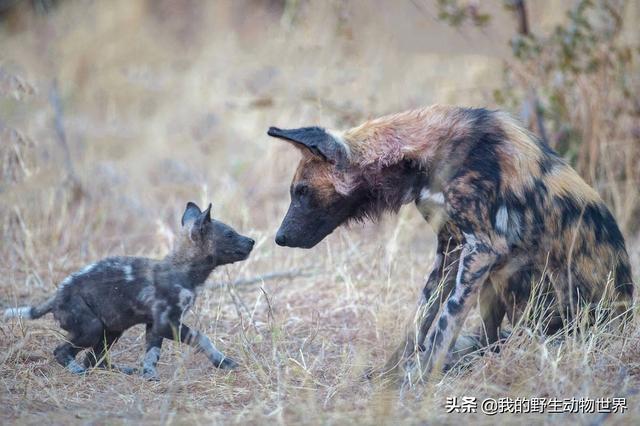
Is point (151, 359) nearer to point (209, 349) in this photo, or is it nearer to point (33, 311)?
point (209, 349)

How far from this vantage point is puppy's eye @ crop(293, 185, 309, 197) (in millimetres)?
4660

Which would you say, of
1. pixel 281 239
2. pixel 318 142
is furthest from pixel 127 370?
pixel 318 142

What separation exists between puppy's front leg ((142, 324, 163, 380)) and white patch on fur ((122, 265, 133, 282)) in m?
0.28

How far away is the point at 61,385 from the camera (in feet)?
13.9

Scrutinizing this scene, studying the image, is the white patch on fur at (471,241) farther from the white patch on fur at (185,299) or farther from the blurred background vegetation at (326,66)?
the blurred background vegetation at (326,66)

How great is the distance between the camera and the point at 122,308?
4453mm

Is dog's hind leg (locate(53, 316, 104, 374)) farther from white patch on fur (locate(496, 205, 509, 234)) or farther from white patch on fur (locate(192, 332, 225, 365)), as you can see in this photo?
white patch on fur (locate(496, 205, 509, 234))

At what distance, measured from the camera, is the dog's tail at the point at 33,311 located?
4449mm

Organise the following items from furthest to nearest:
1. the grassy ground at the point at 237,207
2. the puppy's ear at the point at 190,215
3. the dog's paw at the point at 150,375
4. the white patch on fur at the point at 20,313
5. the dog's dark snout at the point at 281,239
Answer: the puppy's ear at the point at 190,215, the dog's dark snout at the point at 281,239, the white patch on fur at the point at 20,313, the dog's paw at the point at 150,375, the grassy ground at the point at 237,207

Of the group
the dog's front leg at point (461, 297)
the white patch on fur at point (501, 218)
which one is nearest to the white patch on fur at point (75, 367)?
the dog's front leg at point (461, 297)

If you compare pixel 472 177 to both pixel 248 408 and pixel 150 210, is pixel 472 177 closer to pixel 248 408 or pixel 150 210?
pixel 248 408

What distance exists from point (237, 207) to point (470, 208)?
3873 mm

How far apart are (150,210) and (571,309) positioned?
5130 mm

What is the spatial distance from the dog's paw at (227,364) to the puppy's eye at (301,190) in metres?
0.97
